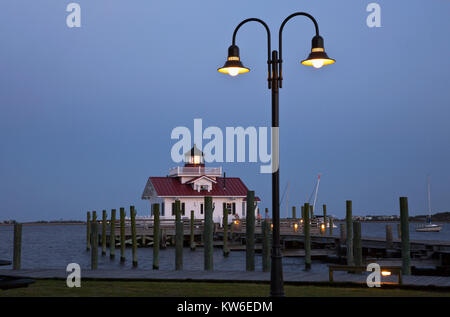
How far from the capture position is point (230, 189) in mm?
59344

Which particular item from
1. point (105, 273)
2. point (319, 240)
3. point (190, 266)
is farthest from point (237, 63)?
point (319, 240)

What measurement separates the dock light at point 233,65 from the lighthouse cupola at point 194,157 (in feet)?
165

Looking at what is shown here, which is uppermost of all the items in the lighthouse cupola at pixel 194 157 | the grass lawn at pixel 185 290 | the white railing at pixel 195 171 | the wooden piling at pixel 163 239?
the lighthouse cupola at pixel 194 157

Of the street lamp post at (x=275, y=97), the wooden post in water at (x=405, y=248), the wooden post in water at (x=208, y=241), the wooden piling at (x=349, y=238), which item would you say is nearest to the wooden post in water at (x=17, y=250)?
the wooden post in water at (x=208, y=241)

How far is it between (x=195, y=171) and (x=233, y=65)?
47.1 meters

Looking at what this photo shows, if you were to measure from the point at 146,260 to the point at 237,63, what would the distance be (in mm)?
30189

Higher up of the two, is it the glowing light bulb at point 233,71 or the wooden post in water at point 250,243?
the glowing light bulb at point 233,71

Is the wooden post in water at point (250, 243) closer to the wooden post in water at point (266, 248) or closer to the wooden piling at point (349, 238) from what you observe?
the wooden post in water at point (266, 248)

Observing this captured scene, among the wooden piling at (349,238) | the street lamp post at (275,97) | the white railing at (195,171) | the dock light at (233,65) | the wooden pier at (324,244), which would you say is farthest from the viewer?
the white railing at (195,171)

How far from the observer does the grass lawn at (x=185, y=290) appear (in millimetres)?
12318

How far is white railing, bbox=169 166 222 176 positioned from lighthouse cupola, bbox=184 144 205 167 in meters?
2.15

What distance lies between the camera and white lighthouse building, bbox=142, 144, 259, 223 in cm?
5631

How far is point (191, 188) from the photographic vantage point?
190 feet
